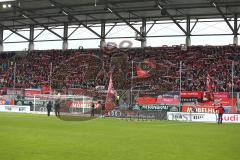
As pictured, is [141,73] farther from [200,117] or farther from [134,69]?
[200,117]

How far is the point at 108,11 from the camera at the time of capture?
187 feet

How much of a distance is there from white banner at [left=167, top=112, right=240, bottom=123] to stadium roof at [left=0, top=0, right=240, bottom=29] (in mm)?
13442

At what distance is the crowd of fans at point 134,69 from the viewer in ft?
74.2

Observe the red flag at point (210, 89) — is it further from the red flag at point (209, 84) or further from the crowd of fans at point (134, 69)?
the crowd of fans at point (134, 69)

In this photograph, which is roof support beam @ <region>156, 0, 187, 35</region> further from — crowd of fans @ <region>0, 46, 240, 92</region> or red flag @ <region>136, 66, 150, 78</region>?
red flag @ <region>136, 66, 150, 78</region>

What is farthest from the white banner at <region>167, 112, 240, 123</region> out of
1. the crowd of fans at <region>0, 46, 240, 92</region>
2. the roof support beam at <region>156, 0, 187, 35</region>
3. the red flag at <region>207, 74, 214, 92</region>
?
the roof support beam at <region>156, 0, 187, 35</region>

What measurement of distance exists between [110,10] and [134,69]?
77.3ft

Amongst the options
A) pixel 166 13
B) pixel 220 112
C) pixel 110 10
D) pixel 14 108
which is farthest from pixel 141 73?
pixel 14 108

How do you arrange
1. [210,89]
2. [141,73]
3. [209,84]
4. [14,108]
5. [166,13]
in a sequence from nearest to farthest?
1. [141,73]
2. [210,89]
3. [209,84]
4. [166,13]
5. [14,108]

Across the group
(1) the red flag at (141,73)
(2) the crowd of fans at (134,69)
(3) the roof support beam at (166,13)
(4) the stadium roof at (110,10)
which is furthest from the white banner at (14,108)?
(1) the red flag at (141,73)

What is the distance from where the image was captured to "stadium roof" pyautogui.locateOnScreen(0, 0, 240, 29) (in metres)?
52.0

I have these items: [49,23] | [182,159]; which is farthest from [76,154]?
[49,23]

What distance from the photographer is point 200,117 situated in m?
41.9

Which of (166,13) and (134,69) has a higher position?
(166,13)
